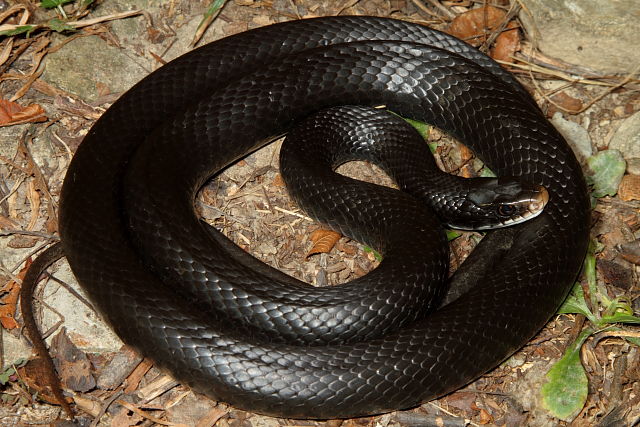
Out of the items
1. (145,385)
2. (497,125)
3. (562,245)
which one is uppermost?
(497,125)

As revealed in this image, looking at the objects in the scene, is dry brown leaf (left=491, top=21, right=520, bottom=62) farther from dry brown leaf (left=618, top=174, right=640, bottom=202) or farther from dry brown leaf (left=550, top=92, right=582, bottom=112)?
dry brown leaf (left=618, top=174, right=640, bottom=202)

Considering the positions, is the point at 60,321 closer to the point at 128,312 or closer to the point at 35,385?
the point at 35,385

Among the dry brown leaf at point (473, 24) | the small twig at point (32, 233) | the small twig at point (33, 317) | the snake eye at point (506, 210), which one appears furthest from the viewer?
the dry brown leaf at point (473, 24)

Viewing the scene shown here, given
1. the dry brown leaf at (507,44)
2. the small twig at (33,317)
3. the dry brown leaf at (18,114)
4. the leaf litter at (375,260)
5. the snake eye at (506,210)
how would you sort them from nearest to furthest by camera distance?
the small twig at (33,317), the leaf litter at (375,260), the snake eye at (506,210), the dry brown leaf at (18,114), the dry brown leaf at (507,44)

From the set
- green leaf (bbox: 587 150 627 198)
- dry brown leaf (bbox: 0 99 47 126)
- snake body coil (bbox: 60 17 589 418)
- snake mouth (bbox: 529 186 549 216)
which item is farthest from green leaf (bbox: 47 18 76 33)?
green leaf (bbox: 587 150 627 198)

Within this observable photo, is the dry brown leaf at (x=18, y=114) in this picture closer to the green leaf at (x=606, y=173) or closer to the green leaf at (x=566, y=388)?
the green leaf at (x=566, y=388)

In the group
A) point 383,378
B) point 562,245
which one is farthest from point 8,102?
point 562,245

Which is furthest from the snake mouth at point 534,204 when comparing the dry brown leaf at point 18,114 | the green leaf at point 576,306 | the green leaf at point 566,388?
the dry brown leaf at point 18,114
